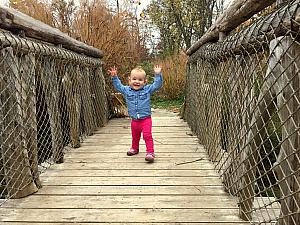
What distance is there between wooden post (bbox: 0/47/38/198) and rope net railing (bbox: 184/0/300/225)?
1.55 m

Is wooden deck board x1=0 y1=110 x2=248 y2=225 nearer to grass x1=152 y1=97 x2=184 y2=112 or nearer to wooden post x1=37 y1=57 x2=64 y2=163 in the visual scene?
wooden post x1=37 y1=57 x2=64 y2=163

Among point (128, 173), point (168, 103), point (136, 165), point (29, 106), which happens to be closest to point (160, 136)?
point (136, 165)

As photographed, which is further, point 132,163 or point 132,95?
point 132,95

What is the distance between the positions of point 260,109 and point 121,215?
1.12 meters

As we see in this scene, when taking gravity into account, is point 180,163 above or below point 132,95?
below

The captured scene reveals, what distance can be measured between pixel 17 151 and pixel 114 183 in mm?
833

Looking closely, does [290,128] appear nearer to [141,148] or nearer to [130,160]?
[130,160]

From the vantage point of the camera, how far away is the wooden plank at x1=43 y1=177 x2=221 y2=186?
325 cm

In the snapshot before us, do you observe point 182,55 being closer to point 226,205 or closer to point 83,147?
point 83,147

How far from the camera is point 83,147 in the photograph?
15.5 feet

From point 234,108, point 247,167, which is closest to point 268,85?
point 247,167

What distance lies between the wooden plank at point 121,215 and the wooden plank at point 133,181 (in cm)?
59

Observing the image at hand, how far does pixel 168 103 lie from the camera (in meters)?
10.9

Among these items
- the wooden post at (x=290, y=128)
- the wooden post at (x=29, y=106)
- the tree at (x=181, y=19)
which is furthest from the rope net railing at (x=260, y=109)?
the tree at (x=181, y=19)
